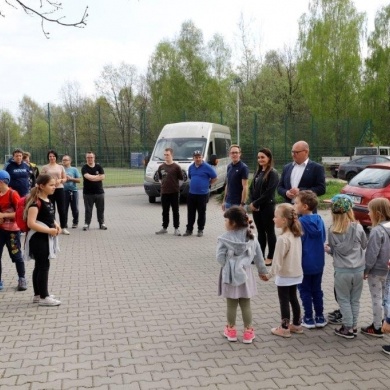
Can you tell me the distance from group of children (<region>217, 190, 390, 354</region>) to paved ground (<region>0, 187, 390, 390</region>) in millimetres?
234

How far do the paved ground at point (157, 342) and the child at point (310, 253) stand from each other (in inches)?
12.4

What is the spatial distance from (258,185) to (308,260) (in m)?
2.92

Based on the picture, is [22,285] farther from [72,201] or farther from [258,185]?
[72,201]

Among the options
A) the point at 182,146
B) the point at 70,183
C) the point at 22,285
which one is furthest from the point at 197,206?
the point at 182,146

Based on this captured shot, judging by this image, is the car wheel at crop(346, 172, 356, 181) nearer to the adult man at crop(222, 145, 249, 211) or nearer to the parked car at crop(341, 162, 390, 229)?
the parked car at crop(341, 162, 390, 229)

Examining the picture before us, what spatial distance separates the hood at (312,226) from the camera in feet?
16.7

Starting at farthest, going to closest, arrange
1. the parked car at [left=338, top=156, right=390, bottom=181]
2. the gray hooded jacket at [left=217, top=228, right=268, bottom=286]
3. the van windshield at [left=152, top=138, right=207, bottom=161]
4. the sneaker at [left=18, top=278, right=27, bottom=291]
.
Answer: the parked car at [left=338, top=156, right=390, bottom=181], the van windshield at [left=152, top=138, right=207, bottom=161], the sneaker at [left=18, top=278, right=27, bottom=291], the gray hooded jacket at [left=217, top=228, right=268, bottom=286]

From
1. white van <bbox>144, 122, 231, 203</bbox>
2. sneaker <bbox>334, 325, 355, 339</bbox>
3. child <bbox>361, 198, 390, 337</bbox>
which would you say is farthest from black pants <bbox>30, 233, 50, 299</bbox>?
white van <bbox>144, 122, 231, 203</bbox>

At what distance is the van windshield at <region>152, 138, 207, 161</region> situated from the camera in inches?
691

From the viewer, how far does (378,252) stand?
15.5 feet

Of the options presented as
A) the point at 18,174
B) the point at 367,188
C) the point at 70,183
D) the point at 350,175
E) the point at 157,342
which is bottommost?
the point at 157,342

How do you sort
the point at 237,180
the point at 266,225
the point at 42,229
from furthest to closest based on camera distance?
1. the point at 237,180
2. the point at 266,225
3. the point at 42,229

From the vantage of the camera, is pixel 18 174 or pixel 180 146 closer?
pixel 18 174

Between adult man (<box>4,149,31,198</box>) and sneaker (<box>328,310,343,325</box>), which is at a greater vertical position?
adult man (<box>4,149,31,198</box>)
